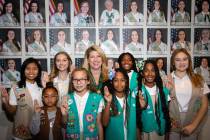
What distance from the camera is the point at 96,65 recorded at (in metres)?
2.45

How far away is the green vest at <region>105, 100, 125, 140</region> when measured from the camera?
229 cm

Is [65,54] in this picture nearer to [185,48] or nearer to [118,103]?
[118,103]

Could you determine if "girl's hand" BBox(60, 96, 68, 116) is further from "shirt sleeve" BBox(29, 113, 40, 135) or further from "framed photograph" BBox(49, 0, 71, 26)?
"framed photograph" BBox(49, 0, 71, 26)

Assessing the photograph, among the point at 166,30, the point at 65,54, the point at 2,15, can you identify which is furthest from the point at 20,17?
the point at 166,30

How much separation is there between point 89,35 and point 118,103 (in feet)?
2.31

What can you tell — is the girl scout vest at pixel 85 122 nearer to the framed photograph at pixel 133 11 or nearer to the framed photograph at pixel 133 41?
the framed photograph at pixel 133 41

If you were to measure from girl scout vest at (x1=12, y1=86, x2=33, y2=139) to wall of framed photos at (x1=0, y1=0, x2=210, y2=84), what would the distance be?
30 centimetres

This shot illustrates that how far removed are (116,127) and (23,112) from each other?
31.9 inches

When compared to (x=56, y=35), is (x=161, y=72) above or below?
below

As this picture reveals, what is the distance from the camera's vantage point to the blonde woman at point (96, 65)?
8.04ft

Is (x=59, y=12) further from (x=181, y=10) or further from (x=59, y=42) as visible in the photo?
(x=181, y=10)

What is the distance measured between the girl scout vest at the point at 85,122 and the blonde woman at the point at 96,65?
0.68ft

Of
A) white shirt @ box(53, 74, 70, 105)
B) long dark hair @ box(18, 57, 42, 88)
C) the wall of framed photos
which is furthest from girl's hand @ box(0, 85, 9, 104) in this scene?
white shirt @ box(53, 74, 70, 105)

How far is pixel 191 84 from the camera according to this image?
2.46 metres
